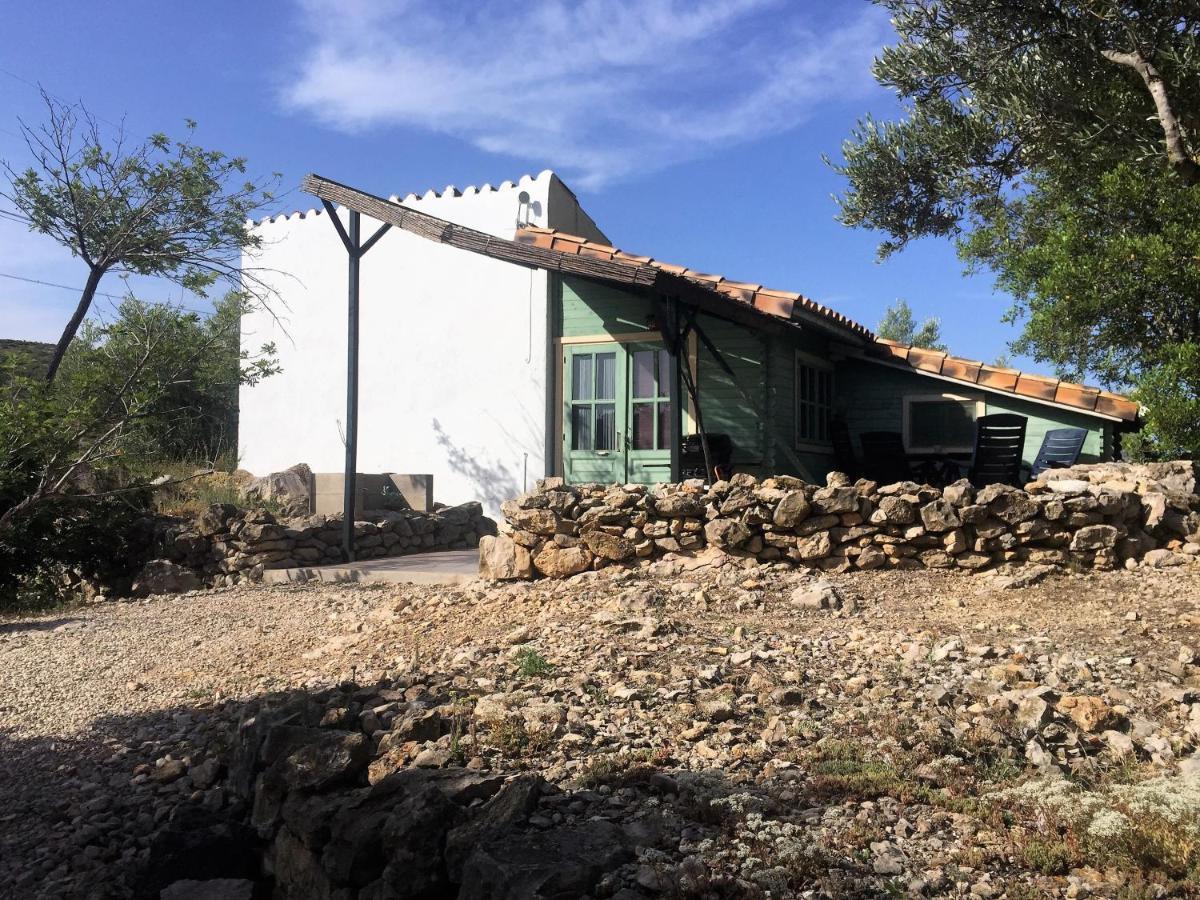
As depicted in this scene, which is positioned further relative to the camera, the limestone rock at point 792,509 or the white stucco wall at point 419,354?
the white stucco wall at point 419,354

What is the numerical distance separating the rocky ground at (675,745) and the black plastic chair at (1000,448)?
318 centimetres

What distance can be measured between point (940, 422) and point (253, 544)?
8.03 metres

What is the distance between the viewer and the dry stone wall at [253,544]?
9.84m

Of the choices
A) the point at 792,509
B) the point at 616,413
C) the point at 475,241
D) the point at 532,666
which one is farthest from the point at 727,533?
the point at 475,241

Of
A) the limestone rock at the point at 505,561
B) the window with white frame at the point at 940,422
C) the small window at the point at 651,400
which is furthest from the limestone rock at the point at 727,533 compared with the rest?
the window with white frame at the point at 940,422

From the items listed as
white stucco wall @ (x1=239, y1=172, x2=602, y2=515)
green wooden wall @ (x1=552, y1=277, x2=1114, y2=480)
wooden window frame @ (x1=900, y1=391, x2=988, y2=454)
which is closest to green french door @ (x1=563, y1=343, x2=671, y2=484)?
green wooden wall @ (x1=552, y1=277, x2=1114, y2=480)

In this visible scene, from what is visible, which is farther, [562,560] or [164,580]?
[164,580]

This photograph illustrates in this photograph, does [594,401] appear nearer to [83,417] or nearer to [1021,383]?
[1021,383]

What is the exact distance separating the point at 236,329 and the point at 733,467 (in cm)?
1073

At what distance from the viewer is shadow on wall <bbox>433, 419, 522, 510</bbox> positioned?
42.2ft

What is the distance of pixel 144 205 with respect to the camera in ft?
43.2

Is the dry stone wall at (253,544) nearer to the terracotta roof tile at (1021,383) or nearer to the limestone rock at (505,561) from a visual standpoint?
the limestone rock at (505,561)

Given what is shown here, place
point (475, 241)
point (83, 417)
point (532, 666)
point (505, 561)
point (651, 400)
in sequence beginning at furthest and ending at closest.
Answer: point (651, 400)
point (475, 241)
point (83, 417)
point (505, 561)
point (532, 666)

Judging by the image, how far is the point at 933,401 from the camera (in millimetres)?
11117
